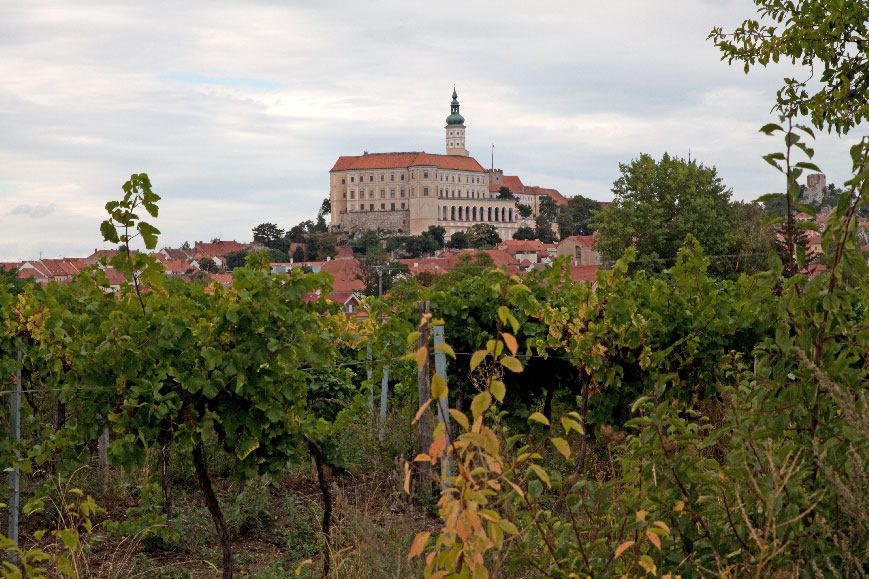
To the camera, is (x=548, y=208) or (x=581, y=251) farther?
(x=548, y=208)

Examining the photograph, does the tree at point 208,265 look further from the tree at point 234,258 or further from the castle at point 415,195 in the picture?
the castle at point 415,195

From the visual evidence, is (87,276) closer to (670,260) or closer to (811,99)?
(811,99)

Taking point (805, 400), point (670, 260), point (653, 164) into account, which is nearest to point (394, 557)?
point (805, 400)

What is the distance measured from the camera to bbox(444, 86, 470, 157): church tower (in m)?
146

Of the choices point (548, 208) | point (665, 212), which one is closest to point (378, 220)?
point (548, 208)

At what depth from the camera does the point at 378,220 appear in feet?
437

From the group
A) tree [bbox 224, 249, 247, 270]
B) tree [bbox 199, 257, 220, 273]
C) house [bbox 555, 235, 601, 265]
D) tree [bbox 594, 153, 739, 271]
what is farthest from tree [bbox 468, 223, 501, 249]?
tree [bbox 594, 153, 739, 271]

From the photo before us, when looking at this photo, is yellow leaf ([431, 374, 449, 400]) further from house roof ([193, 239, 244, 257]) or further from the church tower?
the church tower

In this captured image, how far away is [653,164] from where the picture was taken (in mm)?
47594

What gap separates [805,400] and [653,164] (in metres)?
46.5

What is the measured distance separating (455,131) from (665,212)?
104 m

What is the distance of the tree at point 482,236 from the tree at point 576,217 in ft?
32.1

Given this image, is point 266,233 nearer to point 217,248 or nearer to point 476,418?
point 217,248

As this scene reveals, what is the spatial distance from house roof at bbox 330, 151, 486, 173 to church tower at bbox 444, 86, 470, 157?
24.9 ft
